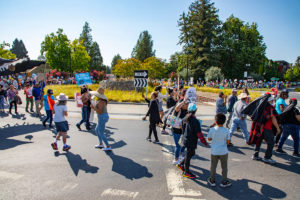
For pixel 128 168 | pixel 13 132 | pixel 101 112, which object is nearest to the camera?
pixel 128 168

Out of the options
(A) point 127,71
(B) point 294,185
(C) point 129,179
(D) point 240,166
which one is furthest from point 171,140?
(A) point 127,71

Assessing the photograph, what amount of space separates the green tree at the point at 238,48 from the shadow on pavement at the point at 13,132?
44667mm

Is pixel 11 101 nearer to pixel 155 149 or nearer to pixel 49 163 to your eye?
pixel 49 163

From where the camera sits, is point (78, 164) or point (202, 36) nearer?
point (78, 164)

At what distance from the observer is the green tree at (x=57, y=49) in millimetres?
40688

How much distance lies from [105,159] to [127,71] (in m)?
35.7

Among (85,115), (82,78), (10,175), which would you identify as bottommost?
(10,175)

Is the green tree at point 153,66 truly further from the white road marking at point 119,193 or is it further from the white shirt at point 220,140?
the white road marking at point 119,193

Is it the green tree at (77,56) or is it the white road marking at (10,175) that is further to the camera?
the green tree at (77,56)

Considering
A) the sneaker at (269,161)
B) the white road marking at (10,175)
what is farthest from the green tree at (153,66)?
the white road marking at (10,175)

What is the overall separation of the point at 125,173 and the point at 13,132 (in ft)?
18.4

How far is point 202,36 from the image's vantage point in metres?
44.0

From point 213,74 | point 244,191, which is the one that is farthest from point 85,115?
point 213,74

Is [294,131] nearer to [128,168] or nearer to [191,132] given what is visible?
[191,132]
